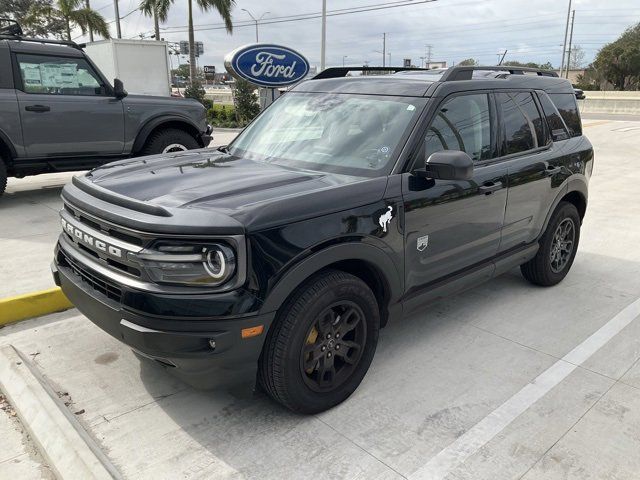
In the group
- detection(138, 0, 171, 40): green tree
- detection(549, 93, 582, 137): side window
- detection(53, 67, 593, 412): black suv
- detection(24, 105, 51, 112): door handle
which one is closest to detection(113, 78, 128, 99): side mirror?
detection(24, 105, 51, 112): door handle

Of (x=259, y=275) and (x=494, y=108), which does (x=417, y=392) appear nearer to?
(x=259, y=275)

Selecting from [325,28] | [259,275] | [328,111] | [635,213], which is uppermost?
[325,28]

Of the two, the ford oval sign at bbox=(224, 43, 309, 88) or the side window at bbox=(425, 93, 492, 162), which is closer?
the side window at bbox=(425, 93, 492, 162)

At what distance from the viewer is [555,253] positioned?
4887mm

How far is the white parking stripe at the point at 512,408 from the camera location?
2.64m

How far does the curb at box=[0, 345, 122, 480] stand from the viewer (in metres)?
2.49

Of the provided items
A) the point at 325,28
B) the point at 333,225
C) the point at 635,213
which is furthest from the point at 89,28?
the point at 333,225

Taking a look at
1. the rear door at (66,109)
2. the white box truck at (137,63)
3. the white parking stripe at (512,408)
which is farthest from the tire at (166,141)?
the white box truck at (137,63)

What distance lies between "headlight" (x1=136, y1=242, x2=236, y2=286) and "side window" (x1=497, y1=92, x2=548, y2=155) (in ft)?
8.24

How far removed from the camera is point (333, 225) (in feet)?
9.09

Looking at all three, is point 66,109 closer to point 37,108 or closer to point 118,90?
point 37,108

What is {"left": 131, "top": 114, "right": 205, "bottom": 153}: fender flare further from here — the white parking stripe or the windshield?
the white parking stripe

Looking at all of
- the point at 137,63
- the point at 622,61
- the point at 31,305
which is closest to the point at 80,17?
the point at 137,63

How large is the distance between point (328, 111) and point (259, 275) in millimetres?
1686
